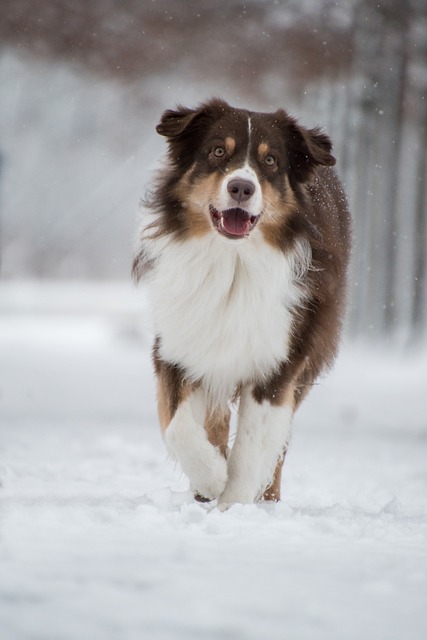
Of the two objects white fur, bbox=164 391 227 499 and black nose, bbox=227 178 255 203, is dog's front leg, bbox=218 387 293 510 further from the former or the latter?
black nose, bbox=227 178 255 203

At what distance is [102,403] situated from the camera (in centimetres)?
1116

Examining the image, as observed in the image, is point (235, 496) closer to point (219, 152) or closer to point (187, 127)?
point (219, 152)

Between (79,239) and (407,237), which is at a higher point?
(407,237)

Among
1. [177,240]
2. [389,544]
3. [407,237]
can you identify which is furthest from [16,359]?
[389,544]

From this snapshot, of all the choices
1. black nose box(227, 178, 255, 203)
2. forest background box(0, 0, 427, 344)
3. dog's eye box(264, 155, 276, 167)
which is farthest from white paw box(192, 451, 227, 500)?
forest background box(0, 0, 427, 344)

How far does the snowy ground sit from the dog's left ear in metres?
1.73

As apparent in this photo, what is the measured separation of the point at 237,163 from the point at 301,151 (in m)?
0.53

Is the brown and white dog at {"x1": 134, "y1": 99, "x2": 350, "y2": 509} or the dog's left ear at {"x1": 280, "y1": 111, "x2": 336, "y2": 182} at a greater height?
the dog's left ear at {"x1": 280, "y1": 111, "x2": 336, "y2": 182}

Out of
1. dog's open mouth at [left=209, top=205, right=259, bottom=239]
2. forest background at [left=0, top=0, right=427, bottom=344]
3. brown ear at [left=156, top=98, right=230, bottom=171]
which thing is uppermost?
forest background at [left=0, top=0, right=427, bottom=344]

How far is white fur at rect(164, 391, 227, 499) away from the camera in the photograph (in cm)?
430

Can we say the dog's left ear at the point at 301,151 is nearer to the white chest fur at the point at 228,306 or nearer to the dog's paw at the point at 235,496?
the white chest fur at the point at 228,306

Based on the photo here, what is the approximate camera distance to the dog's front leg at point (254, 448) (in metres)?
4.39

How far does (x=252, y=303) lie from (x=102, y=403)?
685cm

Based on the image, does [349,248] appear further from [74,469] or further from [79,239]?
[79,239]
